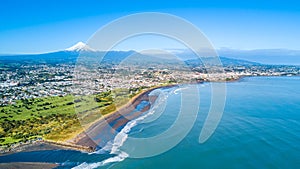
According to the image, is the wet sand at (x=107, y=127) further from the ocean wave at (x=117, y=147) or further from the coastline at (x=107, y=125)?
the ocean wave at (x=117, y=147)

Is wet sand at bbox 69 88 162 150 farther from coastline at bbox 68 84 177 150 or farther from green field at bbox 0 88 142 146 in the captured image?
green field at bbox 0 88 142 146

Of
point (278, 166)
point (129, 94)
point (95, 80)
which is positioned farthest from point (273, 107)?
point (95, 80)

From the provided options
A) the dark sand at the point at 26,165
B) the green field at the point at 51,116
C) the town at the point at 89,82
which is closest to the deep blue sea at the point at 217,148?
the dark sand at the point at 26,165

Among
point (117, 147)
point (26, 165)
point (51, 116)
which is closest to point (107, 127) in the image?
point (117, 147)

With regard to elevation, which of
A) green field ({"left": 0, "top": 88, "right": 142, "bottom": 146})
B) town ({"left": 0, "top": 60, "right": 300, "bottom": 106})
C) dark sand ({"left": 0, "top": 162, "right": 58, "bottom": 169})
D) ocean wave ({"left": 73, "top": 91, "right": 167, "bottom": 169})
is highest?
town ({"left": 0, "top": 60, "right": 300, "bottom": 106})

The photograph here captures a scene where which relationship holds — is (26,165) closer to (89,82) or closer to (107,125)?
(107,125)

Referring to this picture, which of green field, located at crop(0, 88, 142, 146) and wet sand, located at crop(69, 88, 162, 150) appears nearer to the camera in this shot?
wet sand, located at crop(69, 88, 162, 150)

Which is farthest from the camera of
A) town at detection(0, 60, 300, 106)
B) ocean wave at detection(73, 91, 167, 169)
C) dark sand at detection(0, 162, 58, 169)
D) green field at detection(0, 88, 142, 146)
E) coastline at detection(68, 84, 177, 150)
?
town at detection(0, 60, 300, 106)

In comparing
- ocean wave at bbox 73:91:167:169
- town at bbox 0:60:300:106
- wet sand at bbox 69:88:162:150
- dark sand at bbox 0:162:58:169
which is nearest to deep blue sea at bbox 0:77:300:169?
ocean wave at bbox 73:91:167:169
